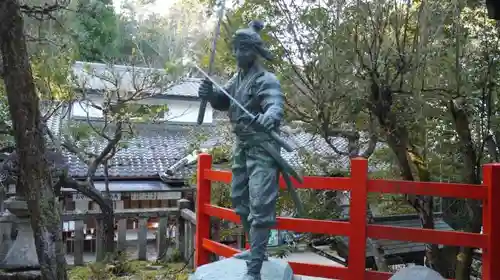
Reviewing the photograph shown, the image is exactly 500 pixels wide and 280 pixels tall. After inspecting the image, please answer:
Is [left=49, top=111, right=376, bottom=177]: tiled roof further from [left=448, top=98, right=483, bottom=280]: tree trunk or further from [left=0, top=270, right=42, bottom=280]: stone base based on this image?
[left=0, top=270, right=42, bottom=280]: stone base

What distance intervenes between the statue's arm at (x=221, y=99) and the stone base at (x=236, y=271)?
1335 mm

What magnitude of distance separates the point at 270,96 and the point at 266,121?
31cm

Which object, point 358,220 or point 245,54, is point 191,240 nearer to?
point 358,220

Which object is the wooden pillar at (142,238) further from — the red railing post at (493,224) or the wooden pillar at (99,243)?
the red railing post at (493,224)

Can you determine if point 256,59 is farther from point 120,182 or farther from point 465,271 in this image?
point 120,182

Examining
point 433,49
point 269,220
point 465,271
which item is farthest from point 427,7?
point 465,271

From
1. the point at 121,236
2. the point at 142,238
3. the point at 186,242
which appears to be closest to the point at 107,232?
the point at 121,236

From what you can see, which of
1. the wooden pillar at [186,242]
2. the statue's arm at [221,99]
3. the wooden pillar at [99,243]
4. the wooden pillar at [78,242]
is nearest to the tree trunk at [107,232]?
the wooden pillar at [99,243]

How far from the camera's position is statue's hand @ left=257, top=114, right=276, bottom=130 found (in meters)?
3.40

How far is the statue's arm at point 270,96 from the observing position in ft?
11.5

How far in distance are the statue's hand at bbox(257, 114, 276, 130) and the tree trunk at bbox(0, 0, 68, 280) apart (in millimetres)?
2176

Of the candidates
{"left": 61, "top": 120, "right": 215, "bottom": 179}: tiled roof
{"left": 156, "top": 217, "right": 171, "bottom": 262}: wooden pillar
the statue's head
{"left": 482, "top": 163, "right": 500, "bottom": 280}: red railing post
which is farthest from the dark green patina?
{"left": 61, "top": 120, "right": 215, "bottom": 179}: tiled roof

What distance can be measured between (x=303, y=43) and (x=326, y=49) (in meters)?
0.43

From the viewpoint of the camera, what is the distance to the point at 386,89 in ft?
15.6
